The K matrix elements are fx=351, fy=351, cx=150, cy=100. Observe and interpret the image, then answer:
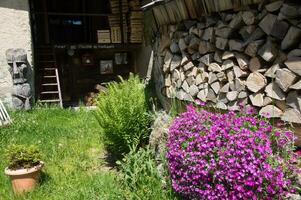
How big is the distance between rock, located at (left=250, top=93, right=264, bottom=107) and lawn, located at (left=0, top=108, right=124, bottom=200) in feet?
6.06

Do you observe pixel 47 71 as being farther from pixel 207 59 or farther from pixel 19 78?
pixel 207 59

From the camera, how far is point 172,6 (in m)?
4.93

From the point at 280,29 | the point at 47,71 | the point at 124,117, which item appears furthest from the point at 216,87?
the point at 47,71

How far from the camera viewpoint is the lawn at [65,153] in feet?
14.5

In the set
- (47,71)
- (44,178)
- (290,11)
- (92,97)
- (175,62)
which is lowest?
(44,178)

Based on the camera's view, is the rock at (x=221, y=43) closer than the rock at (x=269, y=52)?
No

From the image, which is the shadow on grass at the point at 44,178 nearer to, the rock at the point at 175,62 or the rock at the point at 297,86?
the rock at the point at 175,62

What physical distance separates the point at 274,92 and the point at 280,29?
0.61 meters

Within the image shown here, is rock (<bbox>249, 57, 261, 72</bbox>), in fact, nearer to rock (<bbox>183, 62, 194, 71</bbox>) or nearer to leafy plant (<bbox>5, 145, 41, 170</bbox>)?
rock (<bbox>183, 62, 194, 71</bbox>)

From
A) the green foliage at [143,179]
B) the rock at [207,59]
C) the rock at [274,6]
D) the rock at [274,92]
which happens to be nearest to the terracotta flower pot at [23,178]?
the green foliage at [143,179]

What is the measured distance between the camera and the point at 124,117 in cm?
521

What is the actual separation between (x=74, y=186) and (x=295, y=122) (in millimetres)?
2825

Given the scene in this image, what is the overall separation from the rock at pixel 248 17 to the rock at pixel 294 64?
65cm

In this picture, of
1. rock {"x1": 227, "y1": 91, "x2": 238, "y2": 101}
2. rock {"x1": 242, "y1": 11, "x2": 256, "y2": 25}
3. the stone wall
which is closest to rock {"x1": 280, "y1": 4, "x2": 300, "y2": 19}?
rock {"x1": 242, "y1": 11, "x2": 256, "y2": 25}
